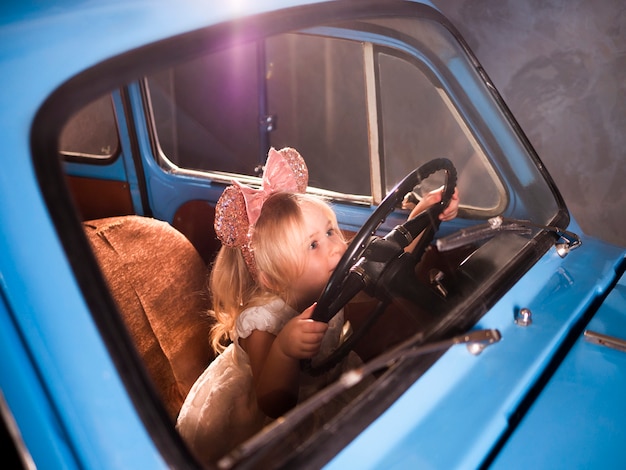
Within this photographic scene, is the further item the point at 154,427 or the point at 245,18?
the point at 245,18

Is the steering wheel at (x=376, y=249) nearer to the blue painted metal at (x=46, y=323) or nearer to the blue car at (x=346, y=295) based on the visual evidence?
the blue car at (x=346, y=295)

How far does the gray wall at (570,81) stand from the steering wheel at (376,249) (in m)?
3.14

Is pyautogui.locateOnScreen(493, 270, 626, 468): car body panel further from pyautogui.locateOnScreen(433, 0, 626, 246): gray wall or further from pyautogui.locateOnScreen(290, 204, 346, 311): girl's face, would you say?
pyautogui.locateOnScreen(433, 0, 626, 246): gray wall

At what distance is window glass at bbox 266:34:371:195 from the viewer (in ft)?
17.1

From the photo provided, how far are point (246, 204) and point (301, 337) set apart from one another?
1.54 ft

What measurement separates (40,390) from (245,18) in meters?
0.63

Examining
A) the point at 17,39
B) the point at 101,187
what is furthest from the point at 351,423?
the point at 101,187

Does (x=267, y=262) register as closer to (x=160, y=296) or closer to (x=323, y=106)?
(x=160, y=296)

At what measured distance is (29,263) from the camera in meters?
0.60

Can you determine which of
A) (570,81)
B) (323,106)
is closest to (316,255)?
(570,81)

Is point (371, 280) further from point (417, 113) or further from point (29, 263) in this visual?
point (417, 113)

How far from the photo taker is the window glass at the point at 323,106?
205 inches

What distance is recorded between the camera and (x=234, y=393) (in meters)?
1.27

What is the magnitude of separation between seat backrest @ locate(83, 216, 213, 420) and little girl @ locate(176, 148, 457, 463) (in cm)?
13
